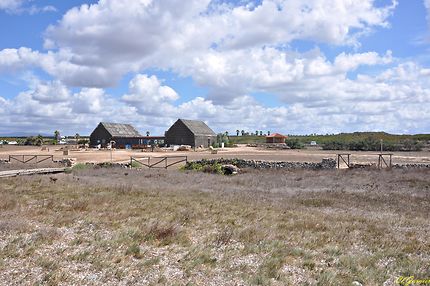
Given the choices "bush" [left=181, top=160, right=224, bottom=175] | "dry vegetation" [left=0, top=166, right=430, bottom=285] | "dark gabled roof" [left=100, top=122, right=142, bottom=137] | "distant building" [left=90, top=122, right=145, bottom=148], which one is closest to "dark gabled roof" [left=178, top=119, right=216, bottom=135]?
"distant building" [left=90, top=122, right=145, bottom=148]

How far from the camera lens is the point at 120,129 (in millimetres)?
90812

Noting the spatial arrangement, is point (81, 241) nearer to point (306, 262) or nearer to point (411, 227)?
point (306, 262)

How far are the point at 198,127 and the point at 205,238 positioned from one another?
76309 millimetres

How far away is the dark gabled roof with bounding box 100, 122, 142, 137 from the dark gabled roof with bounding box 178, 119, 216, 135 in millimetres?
15598

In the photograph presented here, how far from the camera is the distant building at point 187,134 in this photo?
8025 centimetres

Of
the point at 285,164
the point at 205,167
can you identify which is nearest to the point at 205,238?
the point at 205,167

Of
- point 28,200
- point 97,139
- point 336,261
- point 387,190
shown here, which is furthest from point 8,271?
point 97,139

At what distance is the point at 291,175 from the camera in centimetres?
2717

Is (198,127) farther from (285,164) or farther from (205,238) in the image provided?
(205,238)

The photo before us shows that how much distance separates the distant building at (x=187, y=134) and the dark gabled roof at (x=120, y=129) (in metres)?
11.8

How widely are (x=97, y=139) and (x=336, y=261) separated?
81.9 m

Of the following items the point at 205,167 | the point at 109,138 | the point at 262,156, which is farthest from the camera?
the point at 109,138

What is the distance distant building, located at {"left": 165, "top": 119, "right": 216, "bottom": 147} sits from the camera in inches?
3159

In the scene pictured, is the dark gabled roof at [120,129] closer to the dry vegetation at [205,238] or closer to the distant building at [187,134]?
the distant building at [187,134]
